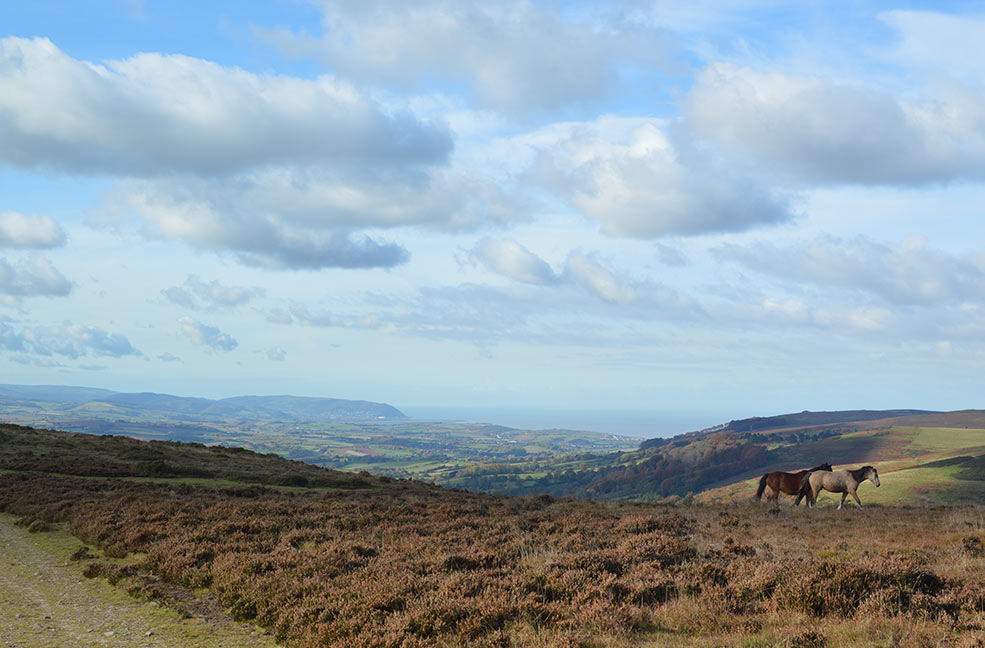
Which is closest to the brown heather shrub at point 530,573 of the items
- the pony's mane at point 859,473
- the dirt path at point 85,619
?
the dirt path at point 85,619

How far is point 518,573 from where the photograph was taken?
42.5 feet

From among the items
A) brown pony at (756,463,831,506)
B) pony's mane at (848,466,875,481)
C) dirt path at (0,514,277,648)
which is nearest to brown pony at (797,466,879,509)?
pony's mane at (848,466,875,481)

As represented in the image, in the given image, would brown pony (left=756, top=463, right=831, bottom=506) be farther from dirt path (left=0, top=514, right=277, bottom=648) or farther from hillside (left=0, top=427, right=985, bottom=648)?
dirt path (left=0, top=514, right=277, bottom=648)

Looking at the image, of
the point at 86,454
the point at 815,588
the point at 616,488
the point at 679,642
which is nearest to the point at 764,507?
the point at 815,588

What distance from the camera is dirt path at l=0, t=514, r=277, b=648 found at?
33.3 feet

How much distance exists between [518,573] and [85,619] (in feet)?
28.3

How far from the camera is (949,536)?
18422mm

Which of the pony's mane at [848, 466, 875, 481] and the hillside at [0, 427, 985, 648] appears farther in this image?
the pony's mane at [848, 466, 875, 481]

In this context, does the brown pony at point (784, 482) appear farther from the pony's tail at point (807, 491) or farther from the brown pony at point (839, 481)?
the brown pony at point (839, 481)

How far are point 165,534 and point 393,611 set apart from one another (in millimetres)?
10826

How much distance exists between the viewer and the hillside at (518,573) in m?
9.50

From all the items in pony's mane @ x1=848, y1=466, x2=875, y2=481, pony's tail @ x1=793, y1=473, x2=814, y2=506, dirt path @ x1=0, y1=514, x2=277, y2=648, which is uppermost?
dirt path @ x1=0, y1=514, x2=277, y2=648

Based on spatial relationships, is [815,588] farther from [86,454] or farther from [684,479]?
[684,479]

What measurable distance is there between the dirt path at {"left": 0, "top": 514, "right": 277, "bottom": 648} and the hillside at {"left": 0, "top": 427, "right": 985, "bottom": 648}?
181 millimetres
